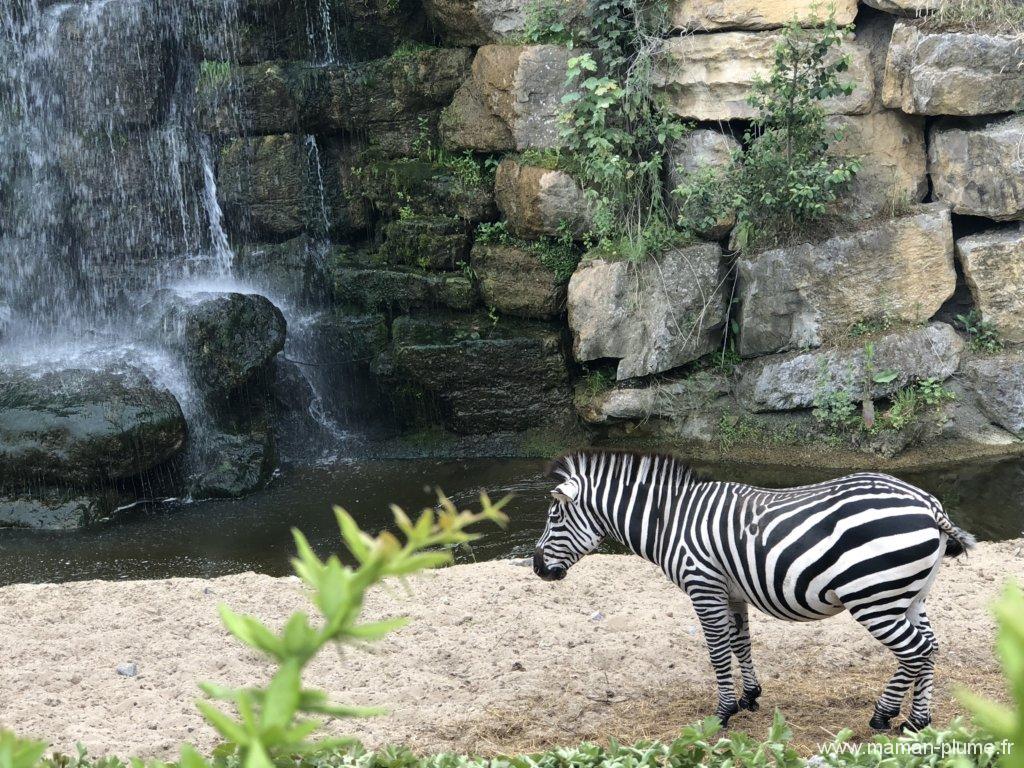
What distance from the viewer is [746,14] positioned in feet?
34.7

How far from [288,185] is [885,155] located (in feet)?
23.3

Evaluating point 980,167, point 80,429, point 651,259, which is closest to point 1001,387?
point 980,167

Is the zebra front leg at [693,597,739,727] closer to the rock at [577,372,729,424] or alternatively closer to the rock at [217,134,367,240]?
the rock at [577,372,729,424]

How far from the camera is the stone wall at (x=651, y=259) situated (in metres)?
10.5

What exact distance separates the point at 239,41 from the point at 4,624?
27.9ft

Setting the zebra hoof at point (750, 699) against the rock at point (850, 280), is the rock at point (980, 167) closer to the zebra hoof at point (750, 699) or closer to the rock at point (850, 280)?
the rock at point (850, 280)

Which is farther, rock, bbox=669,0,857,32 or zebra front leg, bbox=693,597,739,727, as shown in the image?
rock, bbox=669,0,857,32

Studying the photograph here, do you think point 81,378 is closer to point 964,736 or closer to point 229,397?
point 229,397

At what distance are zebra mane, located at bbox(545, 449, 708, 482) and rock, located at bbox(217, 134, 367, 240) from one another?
26.9ft

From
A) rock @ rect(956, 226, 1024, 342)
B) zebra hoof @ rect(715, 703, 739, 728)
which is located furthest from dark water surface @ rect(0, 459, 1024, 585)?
zebra hoof @ rect(715, 703, 739, 728)

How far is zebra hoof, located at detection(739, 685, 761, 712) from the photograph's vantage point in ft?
17.4

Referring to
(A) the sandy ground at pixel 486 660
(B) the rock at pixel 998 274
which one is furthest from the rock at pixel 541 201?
(A) the sandy ground at pixel 486 660

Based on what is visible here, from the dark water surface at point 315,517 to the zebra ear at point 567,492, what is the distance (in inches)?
145

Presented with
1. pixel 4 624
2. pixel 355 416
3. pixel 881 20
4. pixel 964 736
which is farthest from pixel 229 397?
pixel 964 736
